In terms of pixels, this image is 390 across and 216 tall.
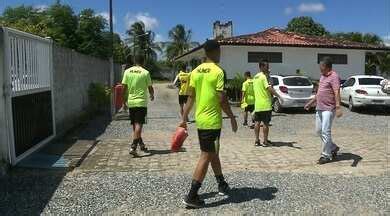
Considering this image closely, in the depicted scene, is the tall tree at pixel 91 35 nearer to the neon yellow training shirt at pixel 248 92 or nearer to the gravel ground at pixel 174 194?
the neon yellow training shirt at pixel 248 92

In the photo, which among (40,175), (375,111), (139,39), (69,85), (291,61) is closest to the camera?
(40,175)

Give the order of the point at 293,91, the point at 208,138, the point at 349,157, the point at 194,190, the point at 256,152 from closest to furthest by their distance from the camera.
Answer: the point at 194,190, the point at 208,138, the point at 349,157, the point at 256,152, the point at 293,91

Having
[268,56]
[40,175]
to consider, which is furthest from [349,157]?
[268,56]

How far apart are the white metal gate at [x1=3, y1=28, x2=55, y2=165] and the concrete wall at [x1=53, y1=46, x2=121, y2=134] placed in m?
0.74

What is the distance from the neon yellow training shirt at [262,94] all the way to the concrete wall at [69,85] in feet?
13.6

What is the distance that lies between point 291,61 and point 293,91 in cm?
1015

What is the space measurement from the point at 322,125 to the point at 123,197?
3823mm

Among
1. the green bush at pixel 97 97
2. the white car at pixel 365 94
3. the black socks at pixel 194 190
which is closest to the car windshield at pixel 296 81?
the white car at pixel 365 94

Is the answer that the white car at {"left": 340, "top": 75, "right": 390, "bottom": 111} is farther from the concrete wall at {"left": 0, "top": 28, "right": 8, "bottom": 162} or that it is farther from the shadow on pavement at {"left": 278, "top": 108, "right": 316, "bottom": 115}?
the concrete wall at {"left": 0, "top": 28, "right": 8, "bottom": 162}

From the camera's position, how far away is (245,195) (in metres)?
6.66

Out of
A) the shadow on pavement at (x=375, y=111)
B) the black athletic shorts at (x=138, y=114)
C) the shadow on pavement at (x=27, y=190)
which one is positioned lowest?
the shadow on pavement at (x=375, y=111)

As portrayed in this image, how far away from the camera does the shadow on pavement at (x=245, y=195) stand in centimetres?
639

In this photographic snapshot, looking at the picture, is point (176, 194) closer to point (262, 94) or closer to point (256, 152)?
point (256, 152)

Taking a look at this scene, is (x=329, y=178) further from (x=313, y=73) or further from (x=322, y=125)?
(x=313, y=73)
